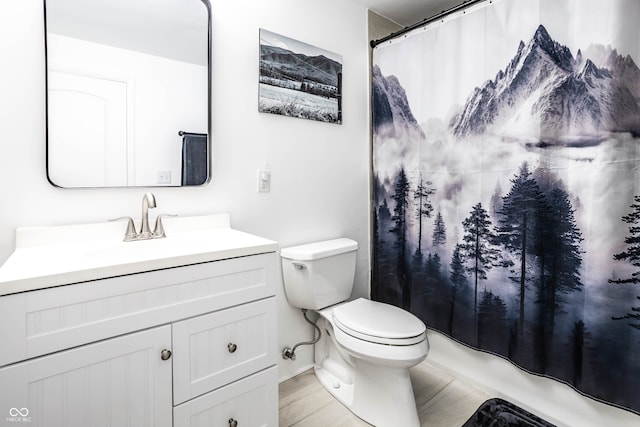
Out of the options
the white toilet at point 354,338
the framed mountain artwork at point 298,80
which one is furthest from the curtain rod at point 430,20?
the white toilet at point 354,338

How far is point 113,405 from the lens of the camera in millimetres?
945

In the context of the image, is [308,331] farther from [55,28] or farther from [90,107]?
[55,28]

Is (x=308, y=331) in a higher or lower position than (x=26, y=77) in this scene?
lower

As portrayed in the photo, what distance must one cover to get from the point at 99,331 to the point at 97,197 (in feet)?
2.03

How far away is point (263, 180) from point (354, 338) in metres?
0.89

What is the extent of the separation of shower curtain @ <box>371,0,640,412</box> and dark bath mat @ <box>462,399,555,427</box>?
0.23 meters

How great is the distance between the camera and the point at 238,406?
3.95ft

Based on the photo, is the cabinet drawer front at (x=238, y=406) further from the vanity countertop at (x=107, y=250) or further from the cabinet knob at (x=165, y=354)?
the vanity countertop at (x=107, y=250)

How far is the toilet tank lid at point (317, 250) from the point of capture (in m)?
1.74

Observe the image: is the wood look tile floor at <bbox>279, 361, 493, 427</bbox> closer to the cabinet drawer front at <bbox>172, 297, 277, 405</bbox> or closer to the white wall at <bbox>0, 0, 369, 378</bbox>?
the white wall at <bbox>0, 0, 369, 378</bbox>

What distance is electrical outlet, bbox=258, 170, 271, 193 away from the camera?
5.69 feet

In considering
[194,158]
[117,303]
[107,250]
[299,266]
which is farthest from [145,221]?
[299,266]

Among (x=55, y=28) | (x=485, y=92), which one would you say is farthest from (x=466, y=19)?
(x=55, y=28)

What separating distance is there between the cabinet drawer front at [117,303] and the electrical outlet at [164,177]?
0.56 metres
